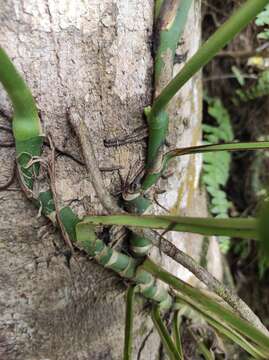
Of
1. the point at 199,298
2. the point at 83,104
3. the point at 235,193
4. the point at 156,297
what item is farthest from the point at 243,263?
the point at 83,104

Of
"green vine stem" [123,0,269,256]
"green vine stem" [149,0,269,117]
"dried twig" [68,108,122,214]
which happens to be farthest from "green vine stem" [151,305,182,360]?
"green vine stem" [149,0,269,117]

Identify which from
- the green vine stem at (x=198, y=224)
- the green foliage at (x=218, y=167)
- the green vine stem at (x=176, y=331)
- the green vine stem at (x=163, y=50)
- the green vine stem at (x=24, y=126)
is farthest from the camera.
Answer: the green foliage at (x=218, y=167)

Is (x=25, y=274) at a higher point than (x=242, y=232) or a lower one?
lower

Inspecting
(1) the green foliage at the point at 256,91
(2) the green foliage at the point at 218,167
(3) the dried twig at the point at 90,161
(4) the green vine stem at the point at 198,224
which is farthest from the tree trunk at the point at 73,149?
(1) the green foliage at the point at 256,91

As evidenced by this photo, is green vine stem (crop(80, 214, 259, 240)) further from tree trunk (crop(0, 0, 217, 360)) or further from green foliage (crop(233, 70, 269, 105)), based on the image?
green foliage (crop(233, 70, 269, 105))

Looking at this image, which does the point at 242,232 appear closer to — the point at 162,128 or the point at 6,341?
the point at 162,128

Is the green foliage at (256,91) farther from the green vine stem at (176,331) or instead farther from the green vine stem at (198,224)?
the green vine stem at (198,224)

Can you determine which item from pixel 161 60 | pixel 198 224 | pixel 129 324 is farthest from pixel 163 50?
pixel 129 324
